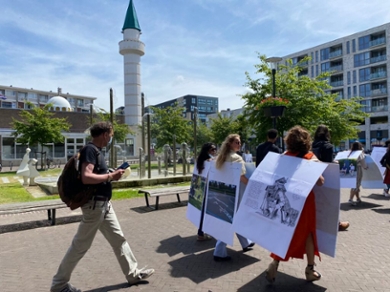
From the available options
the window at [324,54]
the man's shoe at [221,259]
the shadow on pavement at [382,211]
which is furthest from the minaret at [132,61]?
the man's shoe at [221,259]

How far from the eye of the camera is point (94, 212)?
350cm

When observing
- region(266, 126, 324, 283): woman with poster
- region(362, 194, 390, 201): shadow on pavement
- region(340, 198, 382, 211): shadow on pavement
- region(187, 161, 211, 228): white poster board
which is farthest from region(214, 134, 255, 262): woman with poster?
region(362, 194, 390, 201): shadow on pavement

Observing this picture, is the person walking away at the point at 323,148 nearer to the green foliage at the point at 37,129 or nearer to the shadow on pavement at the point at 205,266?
the shadow on pavement at the point at 205,266

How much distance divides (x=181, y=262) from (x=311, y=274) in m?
1.82

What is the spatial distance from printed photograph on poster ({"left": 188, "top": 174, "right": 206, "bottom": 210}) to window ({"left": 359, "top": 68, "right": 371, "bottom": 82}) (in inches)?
2430

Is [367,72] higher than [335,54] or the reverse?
the reverse

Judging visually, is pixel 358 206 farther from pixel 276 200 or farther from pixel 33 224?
pixel 33 224

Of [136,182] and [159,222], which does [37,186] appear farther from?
[159,222]

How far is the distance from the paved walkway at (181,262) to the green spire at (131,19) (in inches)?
1896

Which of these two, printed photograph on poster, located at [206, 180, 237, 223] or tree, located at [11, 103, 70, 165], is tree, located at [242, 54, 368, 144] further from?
tree, located at [11, 103, 70, 165]

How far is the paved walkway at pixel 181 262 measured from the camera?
12.5ft

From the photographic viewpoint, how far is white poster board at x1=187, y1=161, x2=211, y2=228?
17.2 feet

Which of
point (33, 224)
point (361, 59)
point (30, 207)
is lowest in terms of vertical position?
point (33, 224)

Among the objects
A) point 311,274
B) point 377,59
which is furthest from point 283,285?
point 377,59
